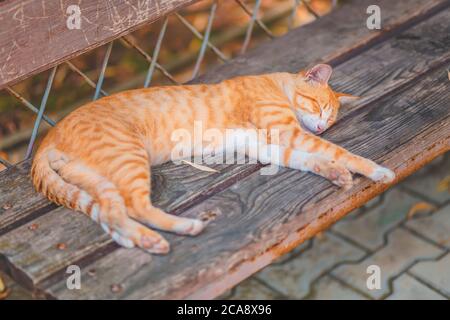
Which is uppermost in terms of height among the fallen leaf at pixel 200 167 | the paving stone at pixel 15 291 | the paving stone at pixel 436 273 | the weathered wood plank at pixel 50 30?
the weathered wood plank at pixel 50 30

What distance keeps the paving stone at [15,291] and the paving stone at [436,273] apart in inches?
73.4

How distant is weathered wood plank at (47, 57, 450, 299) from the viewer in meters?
2.23

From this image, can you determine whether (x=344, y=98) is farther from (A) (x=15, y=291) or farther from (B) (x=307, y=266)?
(A) (x=15, y=291)

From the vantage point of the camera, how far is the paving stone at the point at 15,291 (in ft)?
7.57

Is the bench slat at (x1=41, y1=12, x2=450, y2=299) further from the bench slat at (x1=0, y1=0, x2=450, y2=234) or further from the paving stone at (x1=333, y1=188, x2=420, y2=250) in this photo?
the paving stone at (x1=333, y1=188, x2=420, y2=250)

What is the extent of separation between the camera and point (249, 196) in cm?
255

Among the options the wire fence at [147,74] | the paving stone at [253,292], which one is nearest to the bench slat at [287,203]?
the wire fence at [147,74]

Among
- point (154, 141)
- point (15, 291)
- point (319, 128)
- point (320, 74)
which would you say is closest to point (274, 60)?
point (320, 74)

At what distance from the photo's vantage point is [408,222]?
3.82 m

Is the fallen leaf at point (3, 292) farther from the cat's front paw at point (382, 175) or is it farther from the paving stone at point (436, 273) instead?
the paving stone at point (436, 273)

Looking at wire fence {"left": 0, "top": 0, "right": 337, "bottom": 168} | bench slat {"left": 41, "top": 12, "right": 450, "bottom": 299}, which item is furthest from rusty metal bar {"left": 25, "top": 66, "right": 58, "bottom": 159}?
bench slat {"left": 41, "top": 12, "right": 450, "bottom": 299}

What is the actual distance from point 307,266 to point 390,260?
15.0 inches

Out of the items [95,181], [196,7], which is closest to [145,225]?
[95,181]

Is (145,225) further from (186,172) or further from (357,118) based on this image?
(357,118)
